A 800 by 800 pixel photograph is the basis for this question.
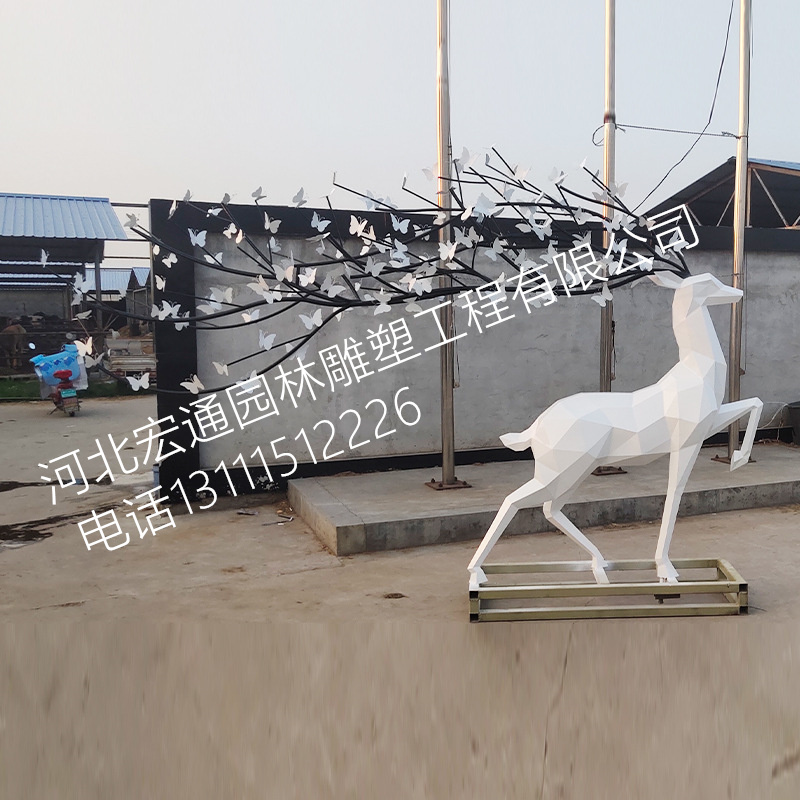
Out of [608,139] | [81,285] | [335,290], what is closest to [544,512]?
[335,290]

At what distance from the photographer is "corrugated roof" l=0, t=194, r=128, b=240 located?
12383 mm

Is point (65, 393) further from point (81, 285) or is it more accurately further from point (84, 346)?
point (84, 346)

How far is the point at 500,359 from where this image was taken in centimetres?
639

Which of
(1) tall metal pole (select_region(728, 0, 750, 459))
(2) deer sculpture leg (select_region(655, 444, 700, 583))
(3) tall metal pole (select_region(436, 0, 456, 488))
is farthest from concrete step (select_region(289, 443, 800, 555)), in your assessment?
(2) deer sculpture leg (select_region(655, 444, 700, 583))

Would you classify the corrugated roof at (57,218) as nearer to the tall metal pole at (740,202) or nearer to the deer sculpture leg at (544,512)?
the tall metal pole at (740,202)

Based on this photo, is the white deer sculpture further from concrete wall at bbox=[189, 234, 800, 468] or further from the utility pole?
concrete wall at bbox=[189, 234, 800, 468]

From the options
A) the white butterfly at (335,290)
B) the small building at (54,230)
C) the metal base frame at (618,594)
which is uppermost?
the small building at (54,230)

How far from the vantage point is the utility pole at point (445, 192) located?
5289 millimetres

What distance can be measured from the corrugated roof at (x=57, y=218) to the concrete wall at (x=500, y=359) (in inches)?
299

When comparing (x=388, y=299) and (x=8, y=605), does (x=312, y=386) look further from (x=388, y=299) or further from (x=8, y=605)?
(x=8, y=605)

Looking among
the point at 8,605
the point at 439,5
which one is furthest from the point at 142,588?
the point at 439,5

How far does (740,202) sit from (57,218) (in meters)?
11.8

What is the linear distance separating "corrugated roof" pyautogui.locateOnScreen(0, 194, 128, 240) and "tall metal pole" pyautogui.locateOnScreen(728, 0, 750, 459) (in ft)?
32.3

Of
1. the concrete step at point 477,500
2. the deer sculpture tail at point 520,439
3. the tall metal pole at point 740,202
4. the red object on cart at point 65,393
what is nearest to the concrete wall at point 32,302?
the red object on cart at point 65,393
